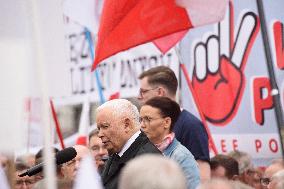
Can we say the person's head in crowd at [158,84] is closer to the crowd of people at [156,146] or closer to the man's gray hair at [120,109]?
the crowd of people at [156,146]

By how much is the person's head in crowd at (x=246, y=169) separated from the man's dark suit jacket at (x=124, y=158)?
225cm

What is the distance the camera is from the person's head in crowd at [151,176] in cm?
421

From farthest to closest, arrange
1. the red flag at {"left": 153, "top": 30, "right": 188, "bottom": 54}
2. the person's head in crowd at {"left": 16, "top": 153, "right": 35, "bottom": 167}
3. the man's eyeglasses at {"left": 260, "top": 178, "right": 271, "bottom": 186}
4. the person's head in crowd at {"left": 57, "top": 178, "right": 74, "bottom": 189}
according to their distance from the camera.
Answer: the red flag at {"left": 153, "top": 30, "right": 188, "bottom": 54}, the person's head in crowd at {"left": 16, "top": 153, "right": 35, "bottom": 167}, the man's eyeglasses at {"left": 260, "top": 178, "right": 271, "bottom": 186}, the person's head in crowd at {"left": 57, "top": 178, "right": 74, "bottom": 189}

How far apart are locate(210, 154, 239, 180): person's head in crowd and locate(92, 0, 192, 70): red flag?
1.05 meters

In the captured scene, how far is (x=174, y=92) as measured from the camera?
26.1ft

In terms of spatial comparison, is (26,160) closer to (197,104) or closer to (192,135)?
(197,104)

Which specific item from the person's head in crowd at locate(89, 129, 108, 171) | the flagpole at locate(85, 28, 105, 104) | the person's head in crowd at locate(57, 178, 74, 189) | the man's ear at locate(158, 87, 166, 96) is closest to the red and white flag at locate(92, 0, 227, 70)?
the man's ear at locate(158, 87, 166, 96)

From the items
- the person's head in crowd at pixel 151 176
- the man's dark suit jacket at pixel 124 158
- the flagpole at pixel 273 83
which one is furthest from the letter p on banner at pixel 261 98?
the person's head in crowd at pixel 151 176

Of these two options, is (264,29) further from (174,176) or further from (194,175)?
(174,176)

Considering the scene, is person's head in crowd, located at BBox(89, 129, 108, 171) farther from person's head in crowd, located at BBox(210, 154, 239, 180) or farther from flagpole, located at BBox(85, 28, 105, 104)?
flagpole, located at BBox(85, 28, 105, 104)

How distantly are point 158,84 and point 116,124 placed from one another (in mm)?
1343

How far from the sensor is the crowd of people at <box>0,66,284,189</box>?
6.42 meters

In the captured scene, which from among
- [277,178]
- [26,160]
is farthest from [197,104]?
[277,178]

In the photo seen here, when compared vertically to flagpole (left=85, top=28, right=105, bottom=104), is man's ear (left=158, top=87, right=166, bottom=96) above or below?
below
